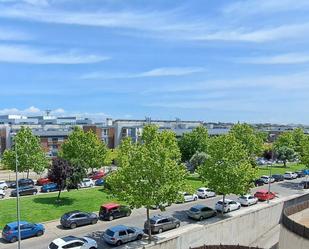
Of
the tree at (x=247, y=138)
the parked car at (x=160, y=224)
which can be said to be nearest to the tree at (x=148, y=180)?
the parked car at (x=160, y=224)

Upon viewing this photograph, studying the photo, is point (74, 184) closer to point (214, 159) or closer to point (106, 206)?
point (106, 206)

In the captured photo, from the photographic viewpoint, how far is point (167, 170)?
31484mm

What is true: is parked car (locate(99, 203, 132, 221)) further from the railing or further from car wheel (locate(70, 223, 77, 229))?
the railing

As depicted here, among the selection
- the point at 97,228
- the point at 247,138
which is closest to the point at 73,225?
the point at 97,228

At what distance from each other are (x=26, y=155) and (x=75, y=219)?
74.8 feet

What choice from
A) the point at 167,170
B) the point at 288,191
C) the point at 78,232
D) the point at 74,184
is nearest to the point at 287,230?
the point at 167,170

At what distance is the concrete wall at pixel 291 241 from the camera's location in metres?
19.9

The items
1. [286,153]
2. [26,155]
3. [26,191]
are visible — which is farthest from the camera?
[286,153]

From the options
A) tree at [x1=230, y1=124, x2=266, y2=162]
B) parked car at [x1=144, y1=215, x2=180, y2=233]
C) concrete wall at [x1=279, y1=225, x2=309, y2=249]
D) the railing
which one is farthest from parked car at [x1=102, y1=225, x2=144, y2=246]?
tree at [x1=230, y1=124, x2=266, y2=162]

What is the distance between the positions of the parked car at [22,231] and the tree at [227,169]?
16747 millimetres

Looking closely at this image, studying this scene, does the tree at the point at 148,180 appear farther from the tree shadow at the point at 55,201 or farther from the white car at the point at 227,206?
the tree shadow at the point at 55,201

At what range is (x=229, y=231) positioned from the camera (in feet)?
102

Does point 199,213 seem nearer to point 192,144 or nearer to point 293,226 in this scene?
point 293,226

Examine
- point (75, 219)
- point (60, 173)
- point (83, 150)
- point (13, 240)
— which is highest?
point (83, 150)
